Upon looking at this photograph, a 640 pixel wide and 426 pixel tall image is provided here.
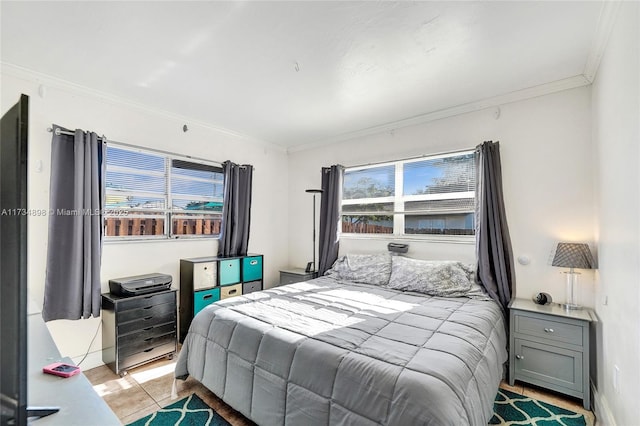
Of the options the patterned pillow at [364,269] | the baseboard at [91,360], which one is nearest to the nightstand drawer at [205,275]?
the baseboard at [91,360]

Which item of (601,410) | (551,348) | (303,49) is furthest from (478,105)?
(601,410)

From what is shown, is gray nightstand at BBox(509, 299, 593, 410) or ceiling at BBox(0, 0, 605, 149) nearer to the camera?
ceiling at BBox(0, 0, 605, 149)

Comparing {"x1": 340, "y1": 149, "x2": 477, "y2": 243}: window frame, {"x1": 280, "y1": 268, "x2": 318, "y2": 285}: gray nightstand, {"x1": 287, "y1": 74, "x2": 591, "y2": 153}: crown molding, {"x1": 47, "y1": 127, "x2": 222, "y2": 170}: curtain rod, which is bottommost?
{"x1": 280, "y1": 268, "x2": 318, "y2": 285}: gray nightstand

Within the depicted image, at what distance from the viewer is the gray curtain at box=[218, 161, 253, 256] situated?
385cm

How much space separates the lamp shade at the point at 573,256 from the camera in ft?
7.70

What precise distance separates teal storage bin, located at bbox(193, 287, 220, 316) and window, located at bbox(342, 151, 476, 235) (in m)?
1.87

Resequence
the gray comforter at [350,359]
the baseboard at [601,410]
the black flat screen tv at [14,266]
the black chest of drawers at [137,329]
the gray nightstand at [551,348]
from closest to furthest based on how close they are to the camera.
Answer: the black flat screen tv at [14,266]
the gray comforter at [350,359]
the baseboard at [601,410]
the gray nightstand at [551,348]
the black chest of drawers at [137,329]

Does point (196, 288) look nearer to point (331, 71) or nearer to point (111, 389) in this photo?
point (111, 389)

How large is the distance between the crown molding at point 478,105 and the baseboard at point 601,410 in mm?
2463

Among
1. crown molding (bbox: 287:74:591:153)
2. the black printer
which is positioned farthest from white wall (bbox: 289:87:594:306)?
the black printer

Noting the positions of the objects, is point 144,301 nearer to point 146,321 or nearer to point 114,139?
point 146,321

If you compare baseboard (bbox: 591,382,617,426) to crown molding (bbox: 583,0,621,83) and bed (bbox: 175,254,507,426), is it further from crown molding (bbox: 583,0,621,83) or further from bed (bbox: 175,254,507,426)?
crown molding (bbox: 583,0,621,83)

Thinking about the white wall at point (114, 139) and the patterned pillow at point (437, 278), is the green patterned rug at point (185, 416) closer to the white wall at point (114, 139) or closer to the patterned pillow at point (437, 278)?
the white wall at point (114, 139)

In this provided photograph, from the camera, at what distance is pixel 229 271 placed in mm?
3637
